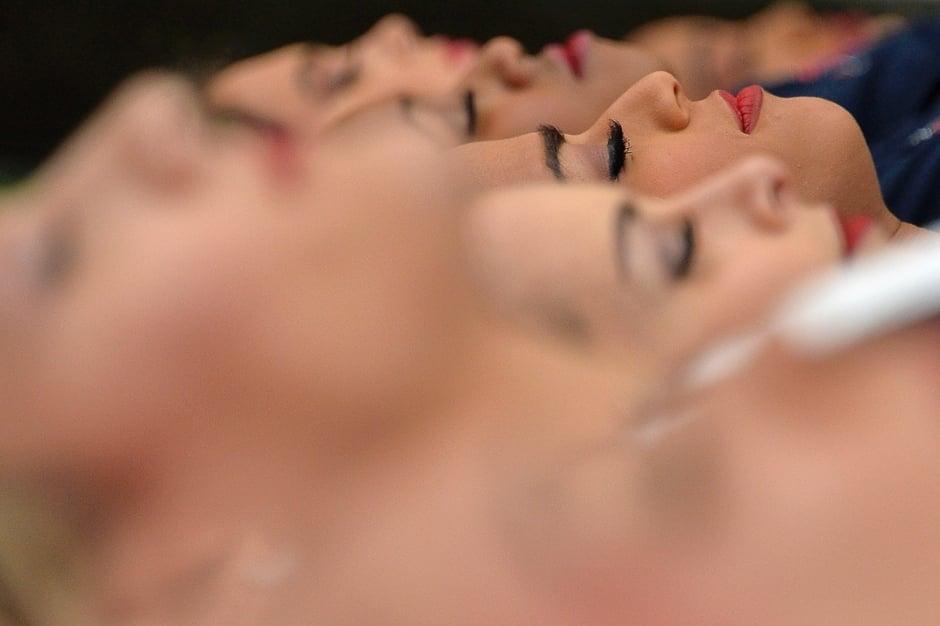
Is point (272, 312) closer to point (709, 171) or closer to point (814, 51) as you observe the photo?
point (709, 171)

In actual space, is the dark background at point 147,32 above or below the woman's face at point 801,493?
above

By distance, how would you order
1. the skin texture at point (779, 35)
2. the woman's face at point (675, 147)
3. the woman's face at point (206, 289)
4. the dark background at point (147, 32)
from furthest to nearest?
1. the skin texture at point (779, 35)
2. the dark background at point (147, 32)
3. the woman's face at point (675, 147)
4. the woman's face at point (206, 289)

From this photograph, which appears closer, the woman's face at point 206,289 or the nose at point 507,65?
the woman's face at point 206,289

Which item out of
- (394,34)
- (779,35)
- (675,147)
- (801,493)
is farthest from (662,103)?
(779,35)

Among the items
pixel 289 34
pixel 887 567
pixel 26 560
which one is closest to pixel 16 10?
pixel 289 34

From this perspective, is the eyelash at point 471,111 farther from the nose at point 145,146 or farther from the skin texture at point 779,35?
the skin texture at point 779,35

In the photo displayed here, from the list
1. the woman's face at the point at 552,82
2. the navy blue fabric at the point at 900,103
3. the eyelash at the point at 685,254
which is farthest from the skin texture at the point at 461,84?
the navy blue fabric at the point at 900,103

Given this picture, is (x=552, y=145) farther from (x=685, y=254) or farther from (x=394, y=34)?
(x=394, y=34)
